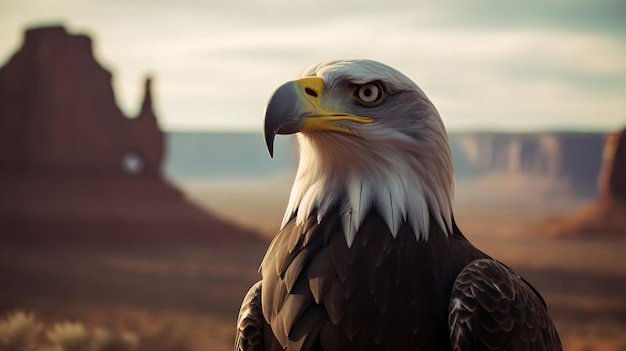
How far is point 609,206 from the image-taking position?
113ft

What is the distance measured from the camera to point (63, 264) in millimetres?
29828

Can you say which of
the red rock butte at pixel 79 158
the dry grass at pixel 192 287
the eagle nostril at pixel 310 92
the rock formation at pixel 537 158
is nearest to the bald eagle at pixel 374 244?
the eagle nostril at pixel 310 92

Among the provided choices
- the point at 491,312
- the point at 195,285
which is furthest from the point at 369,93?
the point at 195,285

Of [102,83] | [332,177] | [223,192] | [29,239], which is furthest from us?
[223,192]

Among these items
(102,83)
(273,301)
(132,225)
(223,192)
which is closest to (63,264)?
(132,225)

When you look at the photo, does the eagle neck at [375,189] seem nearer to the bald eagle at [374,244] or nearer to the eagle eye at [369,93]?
the bald eagle at [374,244]

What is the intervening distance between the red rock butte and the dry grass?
218cm

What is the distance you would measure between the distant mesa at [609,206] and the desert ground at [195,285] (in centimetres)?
116

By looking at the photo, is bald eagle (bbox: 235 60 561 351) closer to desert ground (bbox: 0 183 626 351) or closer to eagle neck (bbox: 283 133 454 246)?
eagle neck (bbox: 283 133 454 246)

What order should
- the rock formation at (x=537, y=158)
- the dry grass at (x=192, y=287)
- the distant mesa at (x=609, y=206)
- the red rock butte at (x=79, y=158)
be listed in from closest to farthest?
the dry grass at (x=192, y=287) → the distant mesa at (x=609, y=206) → the red rock butte at (x=79, y=158) → the rock formation at (x=537, y=158)

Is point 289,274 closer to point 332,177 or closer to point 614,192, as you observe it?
point 332,177

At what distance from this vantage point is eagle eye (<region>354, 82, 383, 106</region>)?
7.88ft

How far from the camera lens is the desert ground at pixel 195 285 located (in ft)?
69.7

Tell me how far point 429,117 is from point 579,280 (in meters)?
26.1
